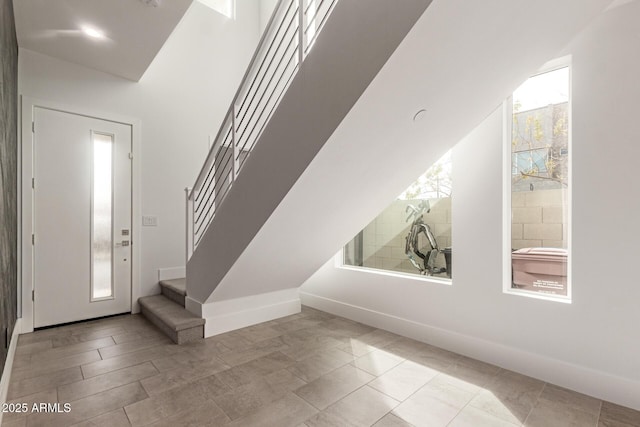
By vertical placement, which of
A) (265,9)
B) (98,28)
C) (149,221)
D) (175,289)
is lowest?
(175,289)

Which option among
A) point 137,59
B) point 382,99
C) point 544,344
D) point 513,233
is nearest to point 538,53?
point 382,99

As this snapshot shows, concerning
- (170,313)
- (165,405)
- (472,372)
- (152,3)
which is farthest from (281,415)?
(152,3)

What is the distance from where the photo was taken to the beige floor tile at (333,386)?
81.2 inches

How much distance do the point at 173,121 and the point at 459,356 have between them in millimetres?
4501

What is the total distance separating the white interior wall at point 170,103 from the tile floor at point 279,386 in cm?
149

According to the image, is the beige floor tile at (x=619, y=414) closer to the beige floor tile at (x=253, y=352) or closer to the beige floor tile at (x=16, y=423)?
the beige floor tile at (x=253, y=352)

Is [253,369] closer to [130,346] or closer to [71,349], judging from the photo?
[130,346]

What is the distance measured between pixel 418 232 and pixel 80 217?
12.8 feet

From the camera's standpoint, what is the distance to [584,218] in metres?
2.17

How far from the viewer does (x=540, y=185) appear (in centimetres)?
247

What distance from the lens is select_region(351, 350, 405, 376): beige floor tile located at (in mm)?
2467

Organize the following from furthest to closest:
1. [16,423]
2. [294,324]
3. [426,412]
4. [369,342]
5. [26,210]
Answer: [294,324], [26,210], [369,342], [426,412], [16,423]

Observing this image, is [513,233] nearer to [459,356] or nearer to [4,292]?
[459,356]

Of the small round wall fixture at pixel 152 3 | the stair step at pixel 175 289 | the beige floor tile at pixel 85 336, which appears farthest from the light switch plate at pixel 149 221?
the small round wall fixture at pixel 152 3
